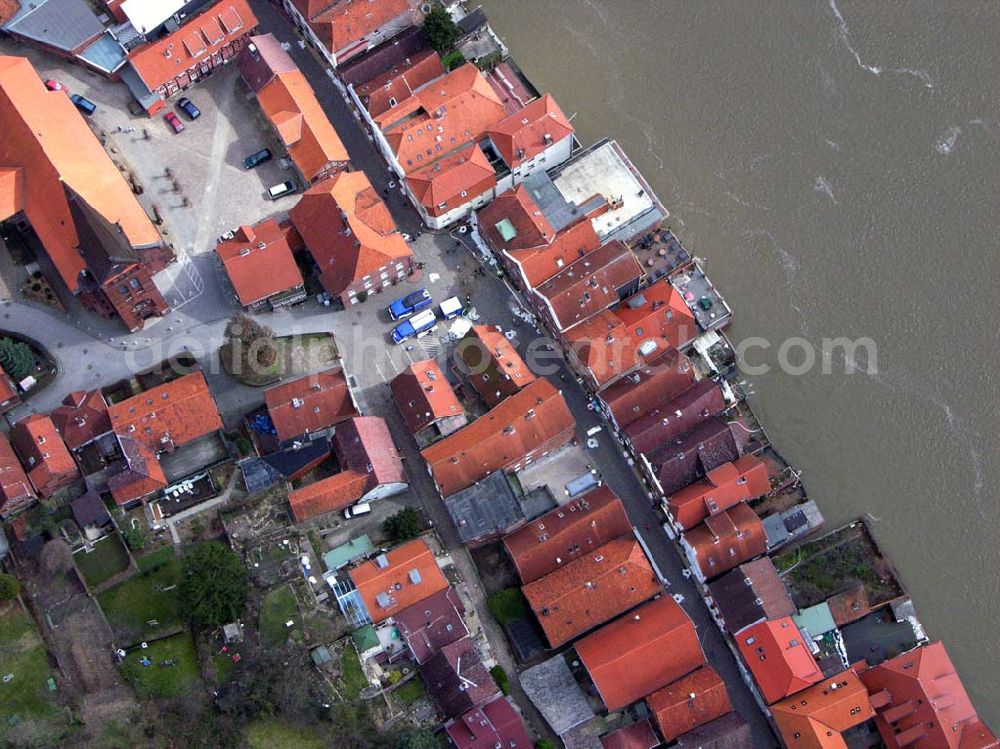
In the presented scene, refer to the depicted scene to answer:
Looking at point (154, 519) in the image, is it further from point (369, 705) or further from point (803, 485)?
point (803, 485)

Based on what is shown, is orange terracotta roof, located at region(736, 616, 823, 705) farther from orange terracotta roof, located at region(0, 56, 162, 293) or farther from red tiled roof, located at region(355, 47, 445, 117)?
orange terracotta roof, located at region(0, 56, 162, 293)

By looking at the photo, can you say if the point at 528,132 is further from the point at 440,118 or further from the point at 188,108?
the point at 188,108

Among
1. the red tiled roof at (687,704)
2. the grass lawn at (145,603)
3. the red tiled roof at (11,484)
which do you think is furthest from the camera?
the red tiled roof at (11,484)

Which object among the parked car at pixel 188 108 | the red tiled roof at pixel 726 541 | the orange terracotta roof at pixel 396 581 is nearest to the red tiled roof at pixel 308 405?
the orange terracotta roof at pixel 396 581

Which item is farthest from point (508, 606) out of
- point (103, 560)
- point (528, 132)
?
point (528, 132)

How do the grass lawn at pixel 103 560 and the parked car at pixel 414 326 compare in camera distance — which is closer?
the grass lawn at pixel 103 560

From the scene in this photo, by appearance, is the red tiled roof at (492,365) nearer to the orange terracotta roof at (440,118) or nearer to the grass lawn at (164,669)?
the orange terracotta roof at (440,118)

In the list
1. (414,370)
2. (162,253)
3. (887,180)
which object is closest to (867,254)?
(887,180)
